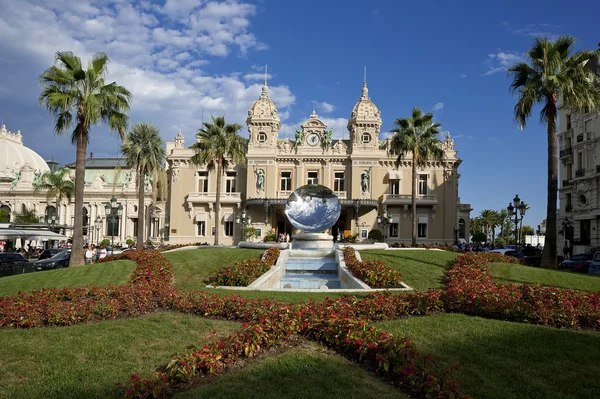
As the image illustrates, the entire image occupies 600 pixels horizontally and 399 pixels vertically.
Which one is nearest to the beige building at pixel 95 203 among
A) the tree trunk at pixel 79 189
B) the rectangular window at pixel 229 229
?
the rectangular window at pixel 229 229

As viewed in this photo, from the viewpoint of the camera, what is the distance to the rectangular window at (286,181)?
46.7m

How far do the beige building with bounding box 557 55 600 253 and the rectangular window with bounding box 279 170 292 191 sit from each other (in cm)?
Result: 2793

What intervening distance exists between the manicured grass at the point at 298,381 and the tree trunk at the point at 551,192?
18.2 metres

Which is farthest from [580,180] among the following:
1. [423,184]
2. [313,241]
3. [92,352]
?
[92,352]

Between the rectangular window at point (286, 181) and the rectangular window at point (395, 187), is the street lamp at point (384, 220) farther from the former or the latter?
the rectangular window at point (286, 181)

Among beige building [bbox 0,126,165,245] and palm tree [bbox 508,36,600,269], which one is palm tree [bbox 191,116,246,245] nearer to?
beige building [bbox 0,126,165,245]

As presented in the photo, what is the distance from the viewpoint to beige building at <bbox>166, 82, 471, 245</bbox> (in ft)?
150

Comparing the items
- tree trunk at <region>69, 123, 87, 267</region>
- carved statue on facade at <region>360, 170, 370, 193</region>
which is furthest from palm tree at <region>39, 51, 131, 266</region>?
carved statue on facade at <region>360, 170, 370, 193</region>

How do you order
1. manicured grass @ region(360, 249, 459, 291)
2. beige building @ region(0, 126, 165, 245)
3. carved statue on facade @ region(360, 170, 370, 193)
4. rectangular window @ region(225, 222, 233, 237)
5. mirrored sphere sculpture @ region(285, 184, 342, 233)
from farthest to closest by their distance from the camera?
1. beige building @ region(0, 126, 165, 245)
2. rectangular window @ region(225, 222, 233, 237)
3. carved statue on facade @ region(360, 170, 370, 193)
4. mirrored sphere sculpture @ region(285, 184, 342, 233)
5. manicured grass @ region(360, 249, 459, 291)

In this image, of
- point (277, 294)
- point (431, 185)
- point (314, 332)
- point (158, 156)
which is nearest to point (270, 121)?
point (158, 156)

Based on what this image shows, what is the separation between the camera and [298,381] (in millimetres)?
6023

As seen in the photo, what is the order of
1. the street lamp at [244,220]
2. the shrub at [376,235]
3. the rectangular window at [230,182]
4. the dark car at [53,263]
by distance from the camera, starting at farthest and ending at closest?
1. the rectangular window at [230,182]
2. the shrub at [376,235]
3. the street lamp at [244,220]
4. the dark car at [53,263]

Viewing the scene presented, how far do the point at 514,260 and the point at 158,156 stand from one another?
84.8 feet

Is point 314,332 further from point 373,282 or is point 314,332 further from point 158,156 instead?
point 158,156
